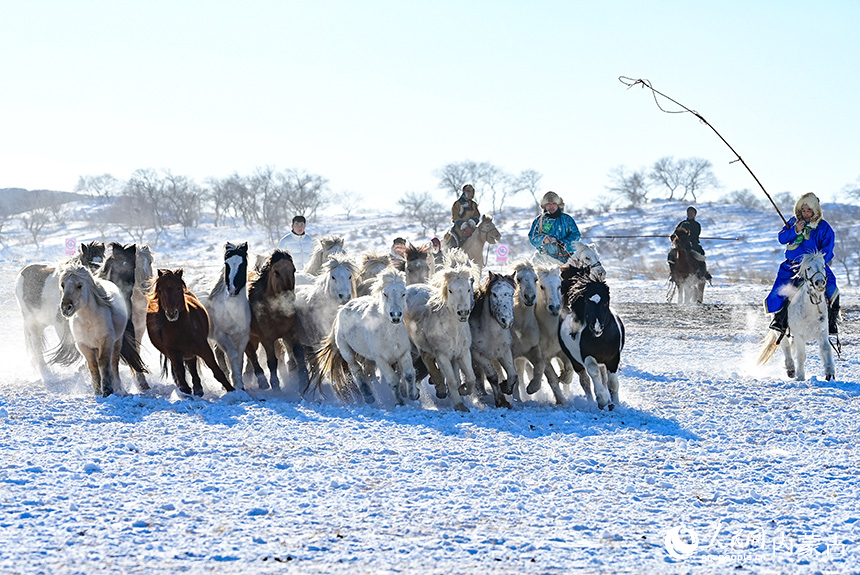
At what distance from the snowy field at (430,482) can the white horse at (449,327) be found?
0.29 metres

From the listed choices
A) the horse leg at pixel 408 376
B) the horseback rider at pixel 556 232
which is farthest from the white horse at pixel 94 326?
the horseback rider at pixel 556 232

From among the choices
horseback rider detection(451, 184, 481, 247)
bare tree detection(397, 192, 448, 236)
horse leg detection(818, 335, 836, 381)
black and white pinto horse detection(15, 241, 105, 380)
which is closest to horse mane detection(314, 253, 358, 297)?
black and white pinto horse detection(15, 241, 105, 380)

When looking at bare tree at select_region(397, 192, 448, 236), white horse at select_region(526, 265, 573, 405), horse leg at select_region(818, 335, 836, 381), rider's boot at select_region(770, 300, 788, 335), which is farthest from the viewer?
bare tree at select_region(397, 192, 448, 236)

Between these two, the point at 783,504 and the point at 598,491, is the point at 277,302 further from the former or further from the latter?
the point at 783,504

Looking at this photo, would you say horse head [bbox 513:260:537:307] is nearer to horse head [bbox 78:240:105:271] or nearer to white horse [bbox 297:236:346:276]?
white horse [bbox 297:236:346:276]

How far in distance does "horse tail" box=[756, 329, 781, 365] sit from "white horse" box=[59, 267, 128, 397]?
6707 mm

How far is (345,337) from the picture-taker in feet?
25.1

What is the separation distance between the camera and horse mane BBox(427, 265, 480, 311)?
23.3ft

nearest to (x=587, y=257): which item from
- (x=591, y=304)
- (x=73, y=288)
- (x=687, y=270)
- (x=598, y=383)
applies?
(x=591, y=304)

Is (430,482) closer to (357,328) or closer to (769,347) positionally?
(357,328)

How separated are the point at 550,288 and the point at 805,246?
3.06 metres

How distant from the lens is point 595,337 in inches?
282

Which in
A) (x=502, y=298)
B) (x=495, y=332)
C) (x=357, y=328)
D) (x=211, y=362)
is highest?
(x=502, y=298)

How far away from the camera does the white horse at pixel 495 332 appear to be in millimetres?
7171
